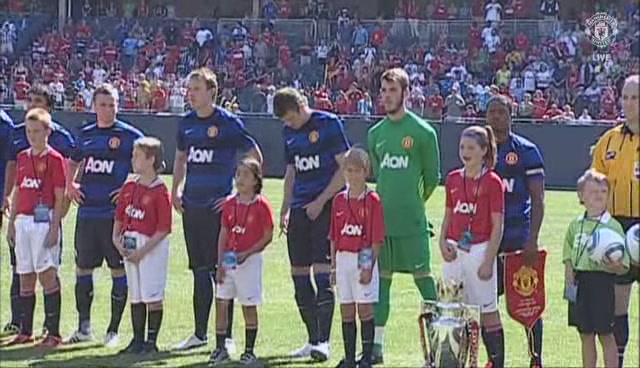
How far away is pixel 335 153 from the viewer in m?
9.52

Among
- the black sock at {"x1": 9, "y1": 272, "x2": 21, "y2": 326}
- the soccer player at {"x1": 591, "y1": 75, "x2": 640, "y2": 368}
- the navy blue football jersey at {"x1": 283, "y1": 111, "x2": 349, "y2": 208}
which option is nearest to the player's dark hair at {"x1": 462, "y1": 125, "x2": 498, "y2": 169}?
the soccer player at {"x1": 591, "y1": 75, "x2": 640, "y2": 368}

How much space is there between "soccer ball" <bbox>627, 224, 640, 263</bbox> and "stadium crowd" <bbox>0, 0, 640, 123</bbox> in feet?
78.3

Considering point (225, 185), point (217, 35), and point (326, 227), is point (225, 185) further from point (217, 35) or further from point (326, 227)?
point (217, 35)

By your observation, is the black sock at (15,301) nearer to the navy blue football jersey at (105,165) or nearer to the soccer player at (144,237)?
the navy blue football jersey at (105,165)

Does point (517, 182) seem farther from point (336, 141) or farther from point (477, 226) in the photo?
point (336, 141)

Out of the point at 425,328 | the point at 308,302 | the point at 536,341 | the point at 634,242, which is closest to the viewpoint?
the point at 634,242

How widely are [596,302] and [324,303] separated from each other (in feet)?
8.37

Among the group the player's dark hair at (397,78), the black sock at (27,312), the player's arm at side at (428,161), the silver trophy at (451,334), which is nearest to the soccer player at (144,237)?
the black sock at (27,312)

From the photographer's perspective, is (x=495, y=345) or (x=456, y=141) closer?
(x=495, y=345)

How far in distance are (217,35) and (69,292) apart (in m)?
27.0

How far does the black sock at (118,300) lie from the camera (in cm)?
990

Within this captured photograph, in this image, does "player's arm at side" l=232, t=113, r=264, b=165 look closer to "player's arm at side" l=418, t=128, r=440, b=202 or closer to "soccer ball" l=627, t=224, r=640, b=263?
"player's arm at side" l=418, t=128, r=440, b=202

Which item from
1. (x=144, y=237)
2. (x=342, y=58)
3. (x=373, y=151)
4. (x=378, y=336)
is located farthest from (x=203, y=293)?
(x=342, y=58)

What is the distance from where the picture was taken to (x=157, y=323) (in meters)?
9.60
